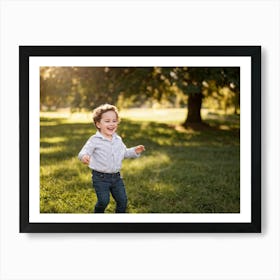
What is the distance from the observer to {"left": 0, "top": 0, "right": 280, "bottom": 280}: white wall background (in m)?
2.59

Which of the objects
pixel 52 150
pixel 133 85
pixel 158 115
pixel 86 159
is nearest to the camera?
pixel 86 159

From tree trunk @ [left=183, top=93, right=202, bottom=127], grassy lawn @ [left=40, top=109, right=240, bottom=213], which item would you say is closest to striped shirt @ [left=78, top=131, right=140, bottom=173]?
grassy lawn @ [left=40, top=109, right=240, bottom=213]

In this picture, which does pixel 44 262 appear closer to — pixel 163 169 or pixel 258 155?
pixel 163 169

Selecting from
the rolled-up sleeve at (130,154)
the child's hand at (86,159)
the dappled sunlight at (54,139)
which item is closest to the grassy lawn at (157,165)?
the dappled sunlight at (54,139)

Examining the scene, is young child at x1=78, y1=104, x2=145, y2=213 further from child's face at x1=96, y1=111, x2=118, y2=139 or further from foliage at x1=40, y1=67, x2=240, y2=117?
foliage at x1=40, y1=67, x2=240, y2=117

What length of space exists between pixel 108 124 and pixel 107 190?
0.36 m

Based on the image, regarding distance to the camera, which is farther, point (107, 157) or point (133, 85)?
point (133, 85)

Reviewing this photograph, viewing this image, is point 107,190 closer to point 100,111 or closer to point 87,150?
point 87,150

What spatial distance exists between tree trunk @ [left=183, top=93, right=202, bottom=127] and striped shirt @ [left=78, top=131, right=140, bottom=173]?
1.63ft

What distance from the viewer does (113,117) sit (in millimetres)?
2684

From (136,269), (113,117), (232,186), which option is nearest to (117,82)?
(113,117)

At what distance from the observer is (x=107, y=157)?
8.73ft
